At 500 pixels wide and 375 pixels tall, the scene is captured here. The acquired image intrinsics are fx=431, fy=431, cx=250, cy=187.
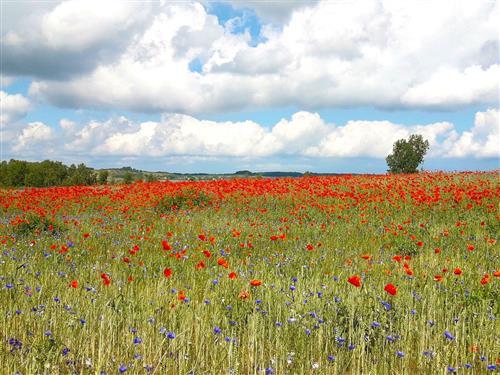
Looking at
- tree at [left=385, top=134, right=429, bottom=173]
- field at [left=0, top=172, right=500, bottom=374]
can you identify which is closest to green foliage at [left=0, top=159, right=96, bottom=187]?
tree at [left=385, top=134, right=429, bottom=173]

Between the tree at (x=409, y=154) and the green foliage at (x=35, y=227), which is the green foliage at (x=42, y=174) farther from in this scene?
the green foliage at (x=35, y=227)

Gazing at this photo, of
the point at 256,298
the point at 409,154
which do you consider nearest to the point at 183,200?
the point at 256,298

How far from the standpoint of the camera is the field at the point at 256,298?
12.4 ft

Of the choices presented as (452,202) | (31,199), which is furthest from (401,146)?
(31,199)

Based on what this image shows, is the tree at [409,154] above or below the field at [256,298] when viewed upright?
above

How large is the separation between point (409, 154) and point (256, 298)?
50.1m

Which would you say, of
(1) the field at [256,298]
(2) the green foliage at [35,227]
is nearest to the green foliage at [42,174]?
(2) the green foliage at [35,227]

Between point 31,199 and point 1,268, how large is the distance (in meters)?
14.2

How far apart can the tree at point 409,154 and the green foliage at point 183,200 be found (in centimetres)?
3875

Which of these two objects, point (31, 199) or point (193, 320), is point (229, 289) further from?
point (31, 199)

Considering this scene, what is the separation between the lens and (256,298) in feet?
17.1

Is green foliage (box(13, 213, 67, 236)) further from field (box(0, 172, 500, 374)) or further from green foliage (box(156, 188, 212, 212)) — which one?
green foliage (box(156, 188, 212, 212))

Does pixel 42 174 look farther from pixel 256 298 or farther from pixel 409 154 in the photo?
pixel 256 298

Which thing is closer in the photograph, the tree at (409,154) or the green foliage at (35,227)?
the green foliage at (35,227)
